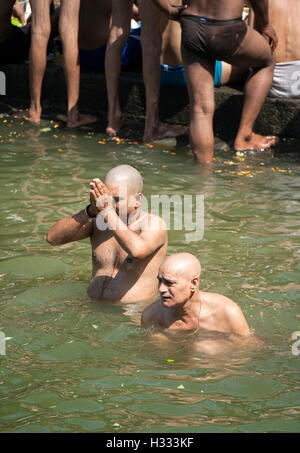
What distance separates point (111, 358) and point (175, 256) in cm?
72

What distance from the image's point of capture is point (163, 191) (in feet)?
24.3

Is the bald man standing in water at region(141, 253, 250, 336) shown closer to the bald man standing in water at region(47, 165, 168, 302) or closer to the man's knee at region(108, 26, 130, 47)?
the bald man standing in water at region(47, 165, 168, 302)

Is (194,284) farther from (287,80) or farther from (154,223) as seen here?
(287,80)

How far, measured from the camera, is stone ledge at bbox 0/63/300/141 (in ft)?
28.7

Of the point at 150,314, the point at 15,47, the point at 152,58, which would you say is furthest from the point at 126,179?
the point at 15,47

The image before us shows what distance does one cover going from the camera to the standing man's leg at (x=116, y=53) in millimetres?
8781

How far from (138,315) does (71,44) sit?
5131 mm

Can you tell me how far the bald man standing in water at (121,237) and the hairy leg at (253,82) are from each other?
3.36 m

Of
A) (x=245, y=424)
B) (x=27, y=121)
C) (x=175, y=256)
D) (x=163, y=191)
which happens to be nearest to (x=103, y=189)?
(x=175, y=256)

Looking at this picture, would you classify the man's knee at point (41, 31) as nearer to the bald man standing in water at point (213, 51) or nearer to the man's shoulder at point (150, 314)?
the bald man standing in water at point (213, 51)

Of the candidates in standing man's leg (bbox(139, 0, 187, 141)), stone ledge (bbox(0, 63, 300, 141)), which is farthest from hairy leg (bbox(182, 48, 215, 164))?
stone ledge (bbox(0, 63, 300, 141))

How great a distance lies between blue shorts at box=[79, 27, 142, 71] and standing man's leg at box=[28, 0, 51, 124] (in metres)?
0.94

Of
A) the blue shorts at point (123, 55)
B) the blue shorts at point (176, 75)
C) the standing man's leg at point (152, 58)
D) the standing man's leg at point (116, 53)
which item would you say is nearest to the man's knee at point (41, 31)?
the standing man's leg at point (116, 53)
